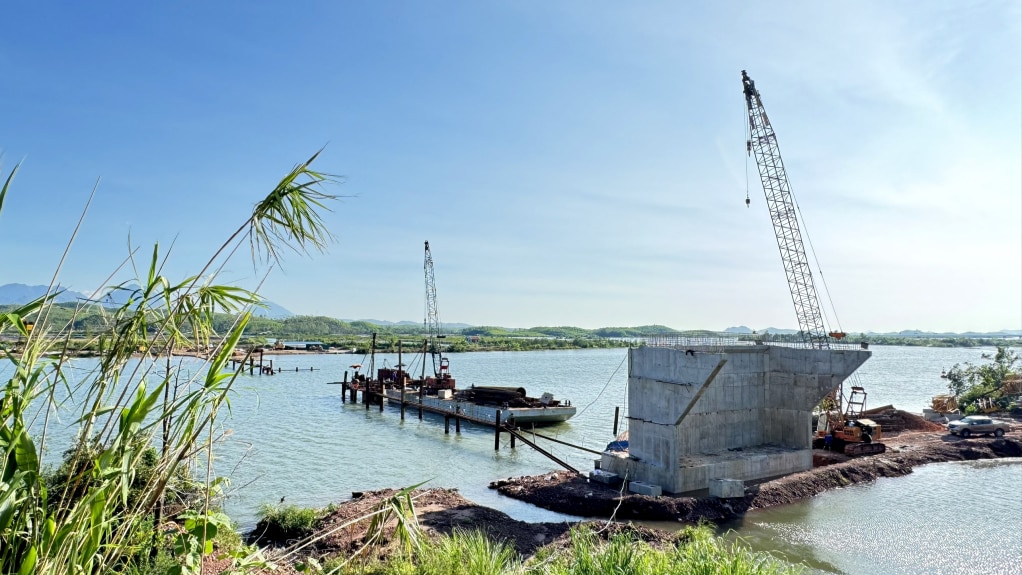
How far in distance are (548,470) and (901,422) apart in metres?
22.0

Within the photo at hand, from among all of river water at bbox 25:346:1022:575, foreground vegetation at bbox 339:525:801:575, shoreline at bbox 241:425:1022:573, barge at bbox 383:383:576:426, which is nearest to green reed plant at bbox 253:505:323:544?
shoreline at bbox 241:425:1022:573

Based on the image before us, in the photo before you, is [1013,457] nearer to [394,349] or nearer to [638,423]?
[638,423]

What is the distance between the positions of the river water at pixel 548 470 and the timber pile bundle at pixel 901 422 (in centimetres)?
760

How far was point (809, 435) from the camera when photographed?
23281 millimetres

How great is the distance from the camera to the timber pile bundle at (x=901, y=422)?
109 feet

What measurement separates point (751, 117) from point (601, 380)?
136 feet

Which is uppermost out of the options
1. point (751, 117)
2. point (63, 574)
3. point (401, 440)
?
point (751, 117)

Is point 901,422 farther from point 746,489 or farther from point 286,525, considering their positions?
point 286,525

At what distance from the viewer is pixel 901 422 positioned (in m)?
34.0

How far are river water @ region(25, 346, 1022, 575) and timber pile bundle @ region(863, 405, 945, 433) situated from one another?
24.9ft

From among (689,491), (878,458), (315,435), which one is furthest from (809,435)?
(315,435)

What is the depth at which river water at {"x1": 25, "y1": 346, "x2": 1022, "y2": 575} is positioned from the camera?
51.5 ft

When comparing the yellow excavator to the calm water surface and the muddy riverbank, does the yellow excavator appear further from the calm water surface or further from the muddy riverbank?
the calm water surface

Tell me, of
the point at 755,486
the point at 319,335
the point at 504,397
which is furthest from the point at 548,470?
the point at 319,335
